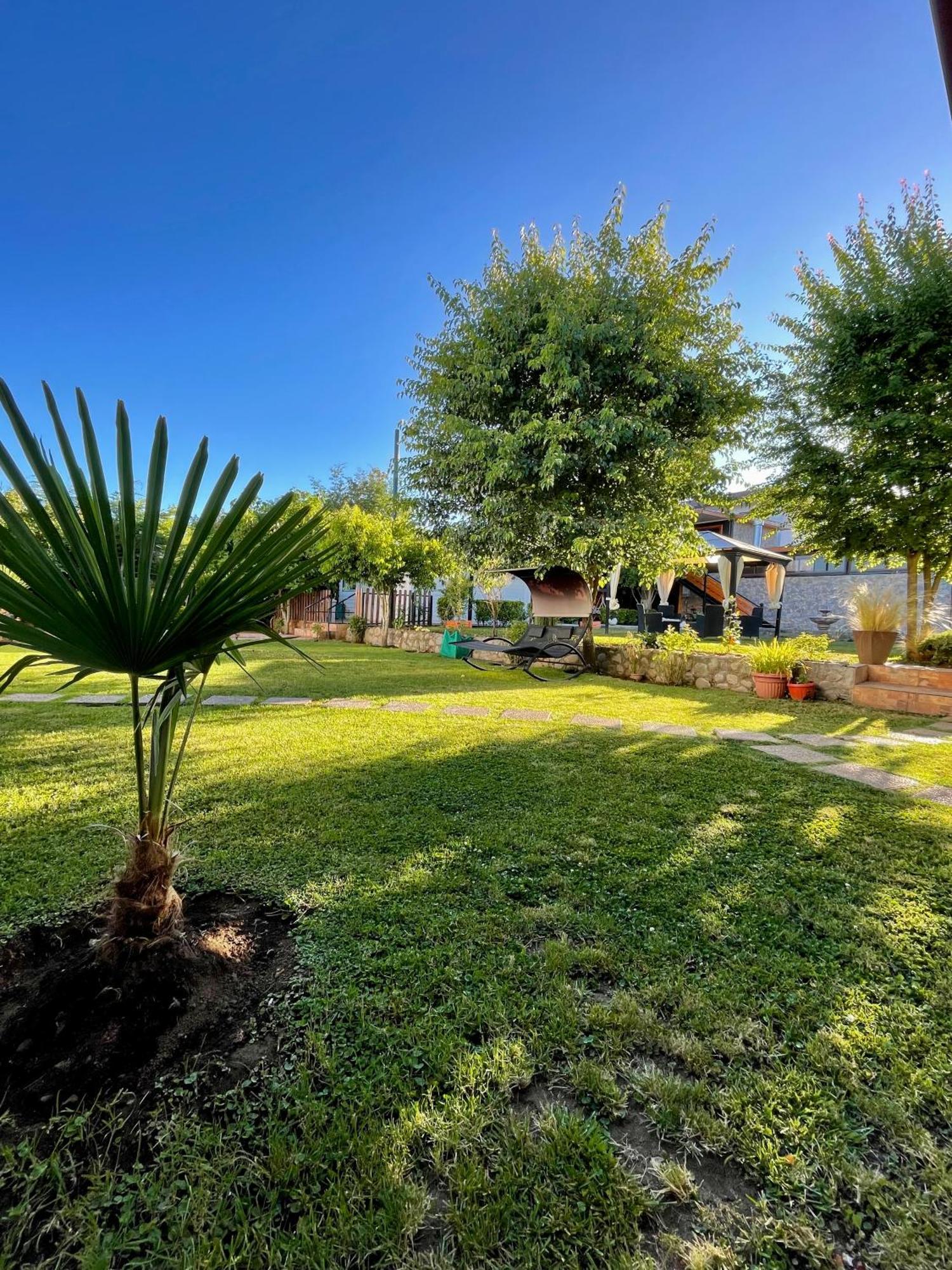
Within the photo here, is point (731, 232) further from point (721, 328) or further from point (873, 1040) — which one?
point (873, 1040)

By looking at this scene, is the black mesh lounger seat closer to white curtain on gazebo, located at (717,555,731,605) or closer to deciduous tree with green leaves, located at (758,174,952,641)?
white curtain on gazebo, located at (717,555,731,605)

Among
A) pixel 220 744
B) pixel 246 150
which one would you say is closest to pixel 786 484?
pixel 220 744

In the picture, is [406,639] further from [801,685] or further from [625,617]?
[625,617]

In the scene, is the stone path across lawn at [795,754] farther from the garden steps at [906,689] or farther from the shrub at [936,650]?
the shrub at [936,650]

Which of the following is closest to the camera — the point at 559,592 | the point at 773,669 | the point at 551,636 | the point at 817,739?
the point at 817,739

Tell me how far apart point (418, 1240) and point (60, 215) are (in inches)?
607

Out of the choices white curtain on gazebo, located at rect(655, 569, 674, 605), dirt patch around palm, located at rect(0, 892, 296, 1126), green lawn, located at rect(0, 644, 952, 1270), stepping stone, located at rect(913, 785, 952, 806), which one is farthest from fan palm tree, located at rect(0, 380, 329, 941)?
white curtain on gazebo, located at rect(655, 569, 674, 605)

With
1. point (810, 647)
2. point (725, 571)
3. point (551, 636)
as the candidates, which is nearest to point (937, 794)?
point (810, 647)

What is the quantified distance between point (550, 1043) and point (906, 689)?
6551mm

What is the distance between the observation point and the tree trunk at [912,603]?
7.71m

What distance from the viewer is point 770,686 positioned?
21.9ft

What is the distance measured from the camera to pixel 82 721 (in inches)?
187

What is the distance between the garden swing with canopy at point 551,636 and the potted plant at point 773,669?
2.51 m

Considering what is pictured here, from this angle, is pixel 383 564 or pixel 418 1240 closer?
pixel 418 1240
